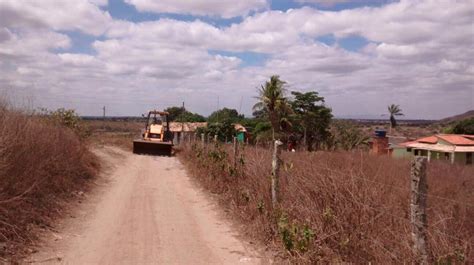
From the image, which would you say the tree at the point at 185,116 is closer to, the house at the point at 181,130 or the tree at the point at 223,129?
the house at the point at 181,130

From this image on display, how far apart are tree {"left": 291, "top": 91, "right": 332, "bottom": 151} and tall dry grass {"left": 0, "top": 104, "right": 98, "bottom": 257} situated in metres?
36.5

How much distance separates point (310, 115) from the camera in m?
49.4

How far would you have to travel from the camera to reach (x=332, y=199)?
6629 millimetres

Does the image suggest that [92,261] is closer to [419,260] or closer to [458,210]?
[419,260]

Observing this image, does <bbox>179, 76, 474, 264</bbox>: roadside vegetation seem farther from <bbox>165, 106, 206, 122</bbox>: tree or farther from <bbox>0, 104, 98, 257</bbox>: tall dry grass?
<bbox>165, 106, 206, 122</bbox>: tree

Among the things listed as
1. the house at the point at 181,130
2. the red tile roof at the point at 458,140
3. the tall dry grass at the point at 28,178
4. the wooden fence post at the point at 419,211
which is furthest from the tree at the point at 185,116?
the wooden fence post at the point at 419,211

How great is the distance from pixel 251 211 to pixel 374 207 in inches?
142

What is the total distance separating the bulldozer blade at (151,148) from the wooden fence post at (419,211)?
76.1 feet

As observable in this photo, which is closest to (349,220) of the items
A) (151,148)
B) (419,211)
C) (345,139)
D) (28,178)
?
(419,211)

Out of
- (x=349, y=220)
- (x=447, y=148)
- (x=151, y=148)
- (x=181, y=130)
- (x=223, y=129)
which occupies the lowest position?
(x=447, y=148)

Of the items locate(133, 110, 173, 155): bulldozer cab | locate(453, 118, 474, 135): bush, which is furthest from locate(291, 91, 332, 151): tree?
locate(453, 118, 474, 135): bush

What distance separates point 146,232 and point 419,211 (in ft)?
17.3

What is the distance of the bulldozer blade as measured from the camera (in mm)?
27297

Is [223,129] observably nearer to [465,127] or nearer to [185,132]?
[185,132]
